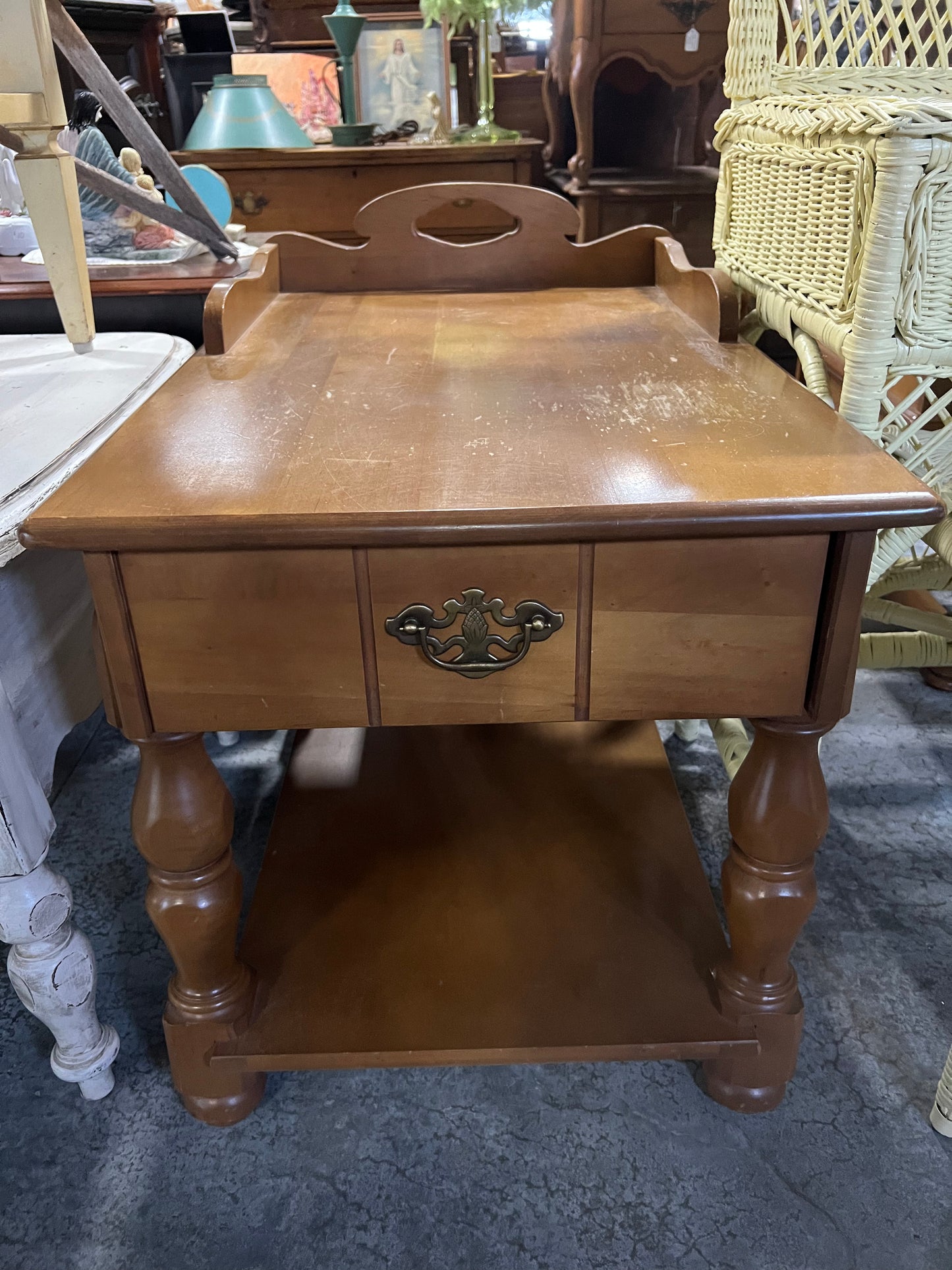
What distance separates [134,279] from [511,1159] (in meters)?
1.01

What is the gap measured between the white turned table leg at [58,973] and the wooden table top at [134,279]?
0.65 m

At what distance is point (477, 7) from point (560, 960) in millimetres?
1605

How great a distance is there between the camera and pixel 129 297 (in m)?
1.10

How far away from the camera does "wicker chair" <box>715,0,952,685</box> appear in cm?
77

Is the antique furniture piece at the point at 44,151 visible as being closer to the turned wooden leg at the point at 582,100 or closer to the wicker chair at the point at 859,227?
the wicker chair at the point at 859,227

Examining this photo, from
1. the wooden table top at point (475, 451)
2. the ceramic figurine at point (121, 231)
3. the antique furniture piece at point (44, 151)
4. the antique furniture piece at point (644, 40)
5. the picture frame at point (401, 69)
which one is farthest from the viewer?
the picture frame at point (401, 69)

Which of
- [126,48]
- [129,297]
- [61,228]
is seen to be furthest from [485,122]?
[61,228]

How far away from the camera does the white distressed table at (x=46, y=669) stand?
2.31ft

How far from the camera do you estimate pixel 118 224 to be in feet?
3.86

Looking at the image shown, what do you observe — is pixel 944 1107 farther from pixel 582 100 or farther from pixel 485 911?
pixel 582 100

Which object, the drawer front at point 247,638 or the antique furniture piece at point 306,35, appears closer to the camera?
the drawer front at point 247,638

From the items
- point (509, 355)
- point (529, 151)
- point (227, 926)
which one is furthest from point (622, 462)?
point (529, 151)

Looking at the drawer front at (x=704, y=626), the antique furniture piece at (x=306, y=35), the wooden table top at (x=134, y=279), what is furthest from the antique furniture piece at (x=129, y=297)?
the antique furniture piece at (x=306, y=35)

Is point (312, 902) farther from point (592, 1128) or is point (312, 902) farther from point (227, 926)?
point (592, 1128)
